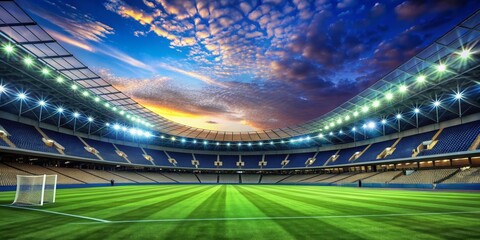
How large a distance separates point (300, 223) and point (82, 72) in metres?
28.5

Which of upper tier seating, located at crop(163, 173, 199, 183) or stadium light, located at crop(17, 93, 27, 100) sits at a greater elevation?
stadium light, located at crop(17, 93, 27, 100)

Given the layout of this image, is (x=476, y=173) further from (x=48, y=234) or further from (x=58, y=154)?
(x=58, y=154)

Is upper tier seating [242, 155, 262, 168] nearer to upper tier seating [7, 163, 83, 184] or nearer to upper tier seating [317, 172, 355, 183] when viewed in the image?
upper tier seating [317, 172, 355, 183]

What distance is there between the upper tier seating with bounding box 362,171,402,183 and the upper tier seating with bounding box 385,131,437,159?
2840 millimetres

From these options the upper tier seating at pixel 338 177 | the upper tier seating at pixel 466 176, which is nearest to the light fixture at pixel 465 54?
the upper tier seating at pixel 466 176

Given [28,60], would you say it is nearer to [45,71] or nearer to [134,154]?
[45,71]

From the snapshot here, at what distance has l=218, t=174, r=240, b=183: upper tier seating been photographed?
226 feet

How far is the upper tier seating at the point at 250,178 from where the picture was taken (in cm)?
6880

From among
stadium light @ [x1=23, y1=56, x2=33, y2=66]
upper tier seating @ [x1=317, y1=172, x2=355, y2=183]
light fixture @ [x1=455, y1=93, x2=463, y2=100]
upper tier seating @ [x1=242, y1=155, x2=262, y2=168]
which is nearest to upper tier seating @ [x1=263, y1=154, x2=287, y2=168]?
upper tier seating @ [x1=242, y1=155, x2=262, y2=168]

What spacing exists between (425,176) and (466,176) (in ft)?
17.0

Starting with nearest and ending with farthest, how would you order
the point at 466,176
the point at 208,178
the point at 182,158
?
the point at 466,176 < the point at 182,158 < the point at 208,178

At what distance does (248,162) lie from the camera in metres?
72.4

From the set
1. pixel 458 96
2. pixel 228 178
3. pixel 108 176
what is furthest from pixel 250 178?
pixel 458 96

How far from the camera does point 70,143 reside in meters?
41.3
